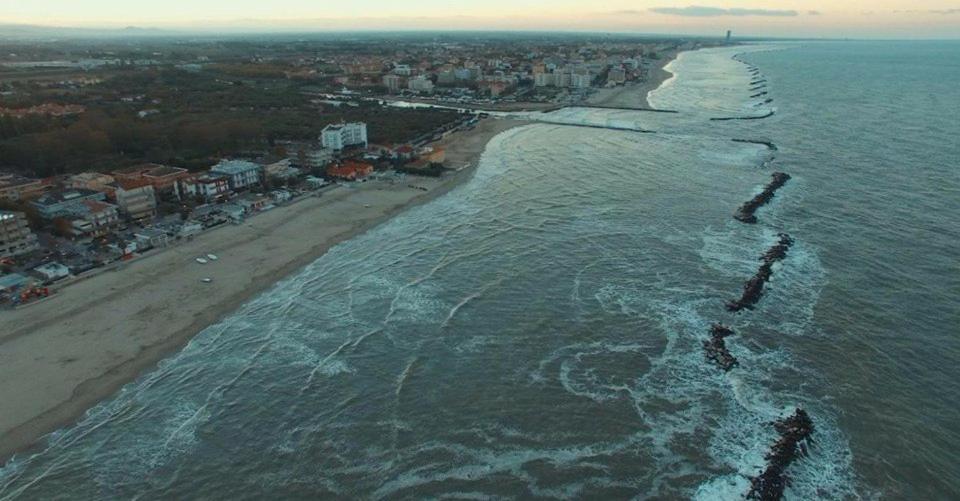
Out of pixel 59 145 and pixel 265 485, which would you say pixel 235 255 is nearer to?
pixel 265 485

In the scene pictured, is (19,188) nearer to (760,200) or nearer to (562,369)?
(562,369)

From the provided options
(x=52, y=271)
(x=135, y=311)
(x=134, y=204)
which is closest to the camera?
(x=135, y=311)

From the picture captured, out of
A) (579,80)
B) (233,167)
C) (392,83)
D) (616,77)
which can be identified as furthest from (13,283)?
(616,77)

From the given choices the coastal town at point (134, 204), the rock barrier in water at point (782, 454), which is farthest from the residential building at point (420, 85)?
the rock barrier in water at point (782, 454)

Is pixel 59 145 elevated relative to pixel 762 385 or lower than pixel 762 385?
elevated

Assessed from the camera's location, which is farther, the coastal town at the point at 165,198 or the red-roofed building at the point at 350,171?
the red-roofed building at the point at 350,171

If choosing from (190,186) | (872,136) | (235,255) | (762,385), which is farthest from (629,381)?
(872,136)

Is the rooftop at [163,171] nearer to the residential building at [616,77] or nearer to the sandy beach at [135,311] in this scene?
the sandy beach at [135,311]
